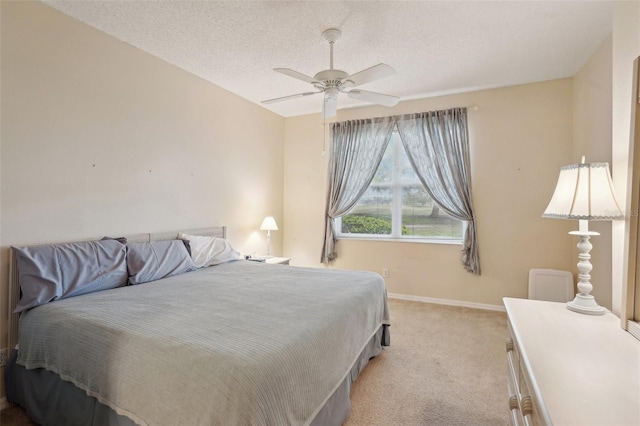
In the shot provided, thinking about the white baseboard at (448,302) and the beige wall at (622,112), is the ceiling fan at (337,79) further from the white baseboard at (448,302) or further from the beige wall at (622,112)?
the white baseboard at (448,302)

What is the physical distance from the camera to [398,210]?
4.46 meters

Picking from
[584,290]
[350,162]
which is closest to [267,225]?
[350,162]

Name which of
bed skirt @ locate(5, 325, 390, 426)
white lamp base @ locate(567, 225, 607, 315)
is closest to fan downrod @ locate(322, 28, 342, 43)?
white lamp base @ locate(567, 225, 607, 315)

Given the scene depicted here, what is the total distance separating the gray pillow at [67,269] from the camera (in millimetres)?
1943

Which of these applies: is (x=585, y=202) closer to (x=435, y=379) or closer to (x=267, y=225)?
(x=435, y=379)

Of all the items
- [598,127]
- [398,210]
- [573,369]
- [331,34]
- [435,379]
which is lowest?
[435,379]

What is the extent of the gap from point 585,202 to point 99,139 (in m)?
3.38

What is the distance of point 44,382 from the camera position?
1758 mm

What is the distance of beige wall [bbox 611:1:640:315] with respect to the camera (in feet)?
4.62

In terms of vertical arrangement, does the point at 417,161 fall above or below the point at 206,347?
above

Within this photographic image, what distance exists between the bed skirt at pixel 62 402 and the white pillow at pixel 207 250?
1.41m

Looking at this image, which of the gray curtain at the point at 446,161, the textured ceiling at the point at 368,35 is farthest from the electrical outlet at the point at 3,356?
the gray curtain at the point at 446,161

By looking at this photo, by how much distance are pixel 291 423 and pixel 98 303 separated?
1464 millimetres

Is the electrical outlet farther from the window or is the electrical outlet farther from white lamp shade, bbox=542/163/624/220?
the window
